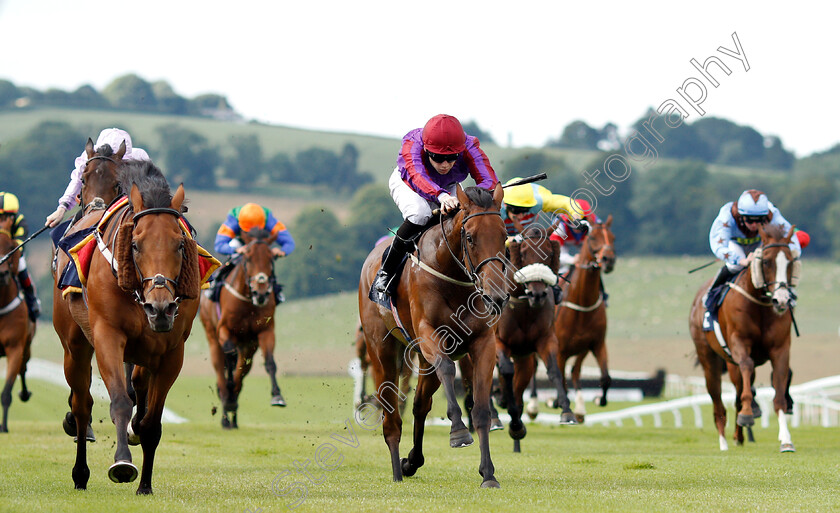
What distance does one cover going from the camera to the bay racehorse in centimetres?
764

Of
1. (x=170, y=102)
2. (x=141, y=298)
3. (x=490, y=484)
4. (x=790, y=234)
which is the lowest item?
(x=490, y=484)

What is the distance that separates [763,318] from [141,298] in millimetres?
7275

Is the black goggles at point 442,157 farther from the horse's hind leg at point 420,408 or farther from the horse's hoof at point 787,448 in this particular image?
the horse's hoof at point 787,448

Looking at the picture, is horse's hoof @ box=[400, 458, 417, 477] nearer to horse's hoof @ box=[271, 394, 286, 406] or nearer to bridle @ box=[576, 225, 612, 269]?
horse's hoof @ box=[271, 394, 286, 406]

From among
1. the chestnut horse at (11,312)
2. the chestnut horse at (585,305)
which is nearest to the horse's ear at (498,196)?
the chestnut horse at (585,305)

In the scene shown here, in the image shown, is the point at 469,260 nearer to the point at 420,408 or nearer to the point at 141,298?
the point at 420,408

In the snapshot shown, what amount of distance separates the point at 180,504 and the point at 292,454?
188 inches

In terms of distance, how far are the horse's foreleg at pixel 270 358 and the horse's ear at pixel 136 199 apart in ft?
24.9

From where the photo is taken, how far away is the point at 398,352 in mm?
8898

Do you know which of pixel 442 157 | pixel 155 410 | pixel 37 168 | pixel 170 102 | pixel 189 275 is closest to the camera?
pixel 189 275

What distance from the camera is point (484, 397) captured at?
290 inches

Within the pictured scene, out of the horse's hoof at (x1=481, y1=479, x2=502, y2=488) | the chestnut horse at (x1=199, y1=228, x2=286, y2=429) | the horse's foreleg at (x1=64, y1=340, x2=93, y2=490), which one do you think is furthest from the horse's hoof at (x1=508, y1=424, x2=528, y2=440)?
the chestnut horse at (x1=199, y1=228, x2=286, y2=429)

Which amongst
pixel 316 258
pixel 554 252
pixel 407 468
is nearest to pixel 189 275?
pixel 407 468

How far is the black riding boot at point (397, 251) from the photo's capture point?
8.31m
